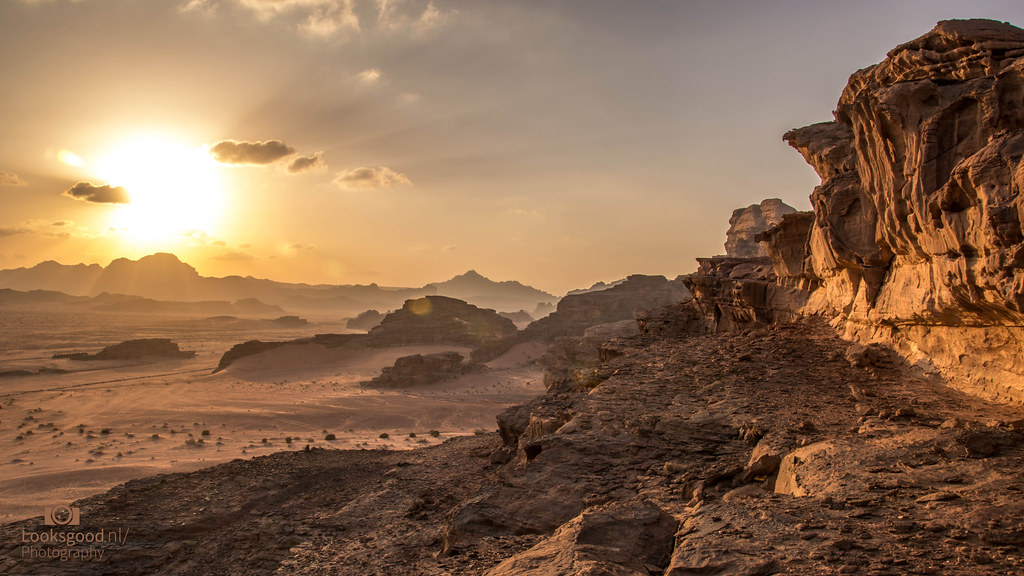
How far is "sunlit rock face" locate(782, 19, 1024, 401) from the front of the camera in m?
6.70

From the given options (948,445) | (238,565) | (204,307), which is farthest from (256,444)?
(204,307)

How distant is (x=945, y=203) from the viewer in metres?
7.56

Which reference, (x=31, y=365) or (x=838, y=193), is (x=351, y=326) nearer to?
(x=31, y=365)

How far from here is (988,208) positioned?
6547 millimetres

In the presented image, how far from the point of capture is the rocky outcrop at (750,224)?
46812 mm

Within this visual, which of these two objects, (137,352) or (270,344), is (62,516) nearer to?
(270,344)

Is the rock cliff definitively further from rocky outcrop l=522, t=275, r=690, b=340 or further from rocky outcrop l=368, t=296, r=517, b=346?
rocky outcrop l=368, t=296, r=517, b=346

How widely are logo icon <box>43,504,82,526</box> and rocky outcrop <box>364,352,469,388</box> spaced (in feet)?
83.7

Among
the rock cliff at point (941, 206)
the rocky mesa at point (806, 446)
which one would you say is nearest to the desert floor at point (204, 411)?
the rocky mesa at point (806, 446)

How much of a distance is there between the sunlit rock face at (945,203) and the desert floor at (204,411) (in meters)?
17.9

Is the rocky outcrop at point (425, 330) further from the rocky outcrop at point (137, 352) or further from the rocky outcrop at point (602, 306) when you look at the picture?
the rocky outcrop at point (137, 352)

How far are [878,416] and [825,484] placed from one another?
309 cm

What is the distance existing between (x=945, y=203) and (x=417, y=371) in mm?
34935

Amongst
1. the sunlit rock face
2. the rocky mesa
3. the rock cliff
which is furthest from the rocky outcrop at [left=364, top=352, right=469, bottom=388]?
the sunlit rock face
